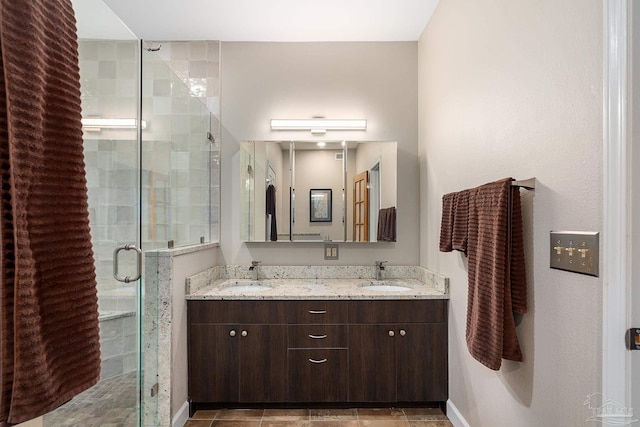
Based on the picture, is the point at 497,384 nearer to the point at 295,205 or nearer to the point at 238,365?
the point at 238,365

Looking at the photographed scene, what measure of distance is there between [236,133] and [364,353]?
1.95 m

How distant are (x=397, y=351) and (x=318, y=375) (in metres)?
0.54

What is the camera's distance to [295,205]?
2924 mm

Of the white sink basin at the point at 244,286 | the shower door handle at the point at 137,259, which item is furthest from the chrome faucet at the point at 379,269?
the shower door handle at the point at 137,259

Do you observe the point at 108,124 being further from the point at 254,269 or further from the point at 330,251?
the point at 330,251

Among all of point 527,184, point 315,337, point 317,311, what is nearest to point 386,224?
point 317,311

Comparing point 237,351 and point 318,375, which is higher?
point 237,351

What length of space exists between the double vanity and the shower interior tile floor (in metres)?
0.66

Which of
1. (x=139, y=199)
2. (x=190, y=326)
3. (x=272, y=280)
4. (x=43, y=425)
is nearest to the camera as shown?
(x=43, y=425)

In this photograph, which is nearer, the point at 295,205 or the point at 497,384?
the point at 497,384

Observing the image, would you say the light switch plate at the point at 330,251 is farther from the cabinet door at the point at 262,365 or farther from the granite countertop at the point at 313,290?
the cabinet door at the point at 262,365

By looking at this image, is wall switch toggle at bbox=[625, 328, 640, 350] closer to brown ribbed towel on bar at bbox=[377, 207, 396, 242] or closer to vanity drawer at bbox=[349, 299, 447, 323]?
vanity drawer at bbox=[349, 299, 447, 323]

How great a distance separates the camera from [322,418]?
230 cm

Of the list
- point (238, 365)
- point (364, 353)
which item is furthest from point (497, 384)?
point (238, 365)
